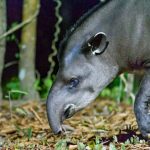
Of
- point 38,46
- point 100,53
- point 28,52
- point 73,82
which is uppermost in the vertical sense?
point 38,46

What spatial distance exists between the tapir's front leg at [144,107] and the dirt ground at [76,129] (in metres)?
0.11

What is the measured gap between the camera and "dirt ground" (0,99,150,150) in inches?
239

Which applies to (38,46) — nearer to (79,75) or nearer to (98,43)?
(79,75)

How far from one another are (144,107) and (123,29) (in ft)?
2.67

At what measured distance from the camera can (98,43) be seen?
21.2 ft

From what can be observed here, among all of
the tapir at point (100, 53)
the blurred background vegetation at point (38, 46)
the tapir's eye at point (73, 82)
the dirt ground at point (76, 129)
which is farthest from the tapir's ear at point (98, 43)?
the blurred background vegetation at point (38, 46)

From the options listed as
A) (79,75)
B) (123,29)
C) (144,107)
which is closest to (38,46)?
(79,75)

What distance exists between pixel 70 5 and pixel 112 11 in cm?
490

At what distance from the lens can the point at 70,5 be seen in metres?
11.5

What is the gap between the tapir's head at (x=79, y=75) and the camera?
6.38m

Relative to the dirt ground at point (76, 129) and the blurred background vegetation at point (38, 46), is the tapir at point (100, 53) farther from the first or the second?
the blurred background vegetation at point (38, 46)

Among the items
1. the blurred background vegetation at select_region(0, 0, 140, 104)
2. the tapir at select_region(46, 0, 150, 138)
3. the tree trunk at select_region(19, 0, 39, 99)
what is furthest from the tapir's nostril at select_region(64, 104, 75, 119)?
the tree trunk at select_region(19, 0, 39, 99)

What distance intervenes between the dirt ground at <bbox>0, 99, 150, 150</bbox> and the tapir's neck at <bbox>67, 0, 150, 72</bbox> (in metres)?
0.77

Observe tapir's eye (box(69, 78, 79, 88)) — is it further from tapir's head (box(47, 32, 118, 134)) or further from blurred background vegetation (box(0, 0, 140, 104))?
blurred background vegetation (box(0, 0, 140, 104))
